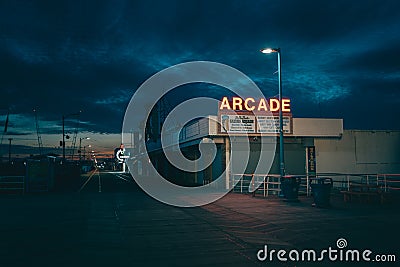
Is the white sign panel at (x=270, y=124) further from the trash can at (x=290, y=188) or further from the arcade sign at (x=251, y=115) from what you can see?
the trash can at (x=290, y=188)

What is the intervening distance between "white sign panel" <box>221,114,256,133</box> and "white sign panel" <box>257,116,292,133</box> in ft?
1.38

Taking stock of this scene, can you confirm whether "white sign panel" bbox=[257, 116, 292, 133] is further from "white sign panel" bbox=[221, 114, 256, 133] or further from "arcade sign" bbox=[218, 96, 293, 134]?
"white sign panel" bbox=[221, 114, 256, 133]

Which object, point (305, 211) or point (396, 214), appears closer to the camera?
point (396, 214)

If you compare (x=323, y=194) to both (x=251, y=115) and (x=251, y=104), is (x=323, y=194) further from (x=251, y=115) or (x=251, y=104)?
(x=251, y=104)

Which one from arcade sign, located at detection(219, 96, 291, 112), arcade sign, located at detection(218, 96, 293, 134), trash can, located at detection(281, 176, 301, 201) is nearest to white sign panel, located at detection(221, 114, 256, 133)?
arcade sign, located at detection(218, 96, 293, 134)

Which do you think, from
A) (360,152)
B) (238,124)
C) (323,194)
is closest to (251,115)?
(238,124)

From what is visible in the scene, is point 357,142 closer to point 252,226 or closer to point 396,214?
point 396,214

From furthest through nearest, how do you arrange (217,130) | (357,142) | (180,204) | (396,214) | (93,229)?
(357,142), (217,130), (180,204), (396,214), (93,229)

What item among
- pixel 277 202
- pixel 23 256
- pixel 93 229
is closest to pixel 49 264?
pixel 23 256

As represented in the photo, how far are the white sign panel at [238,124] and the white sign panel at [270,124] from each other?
1.38 feet

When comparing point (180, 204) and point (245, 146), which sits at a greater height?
point (245, 146)

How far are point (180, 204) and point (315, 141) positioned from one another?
45.0 feet

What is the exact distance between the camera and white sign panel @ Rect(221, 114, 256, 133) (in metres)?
25.8

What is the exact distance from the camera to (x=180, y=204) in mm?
18891
